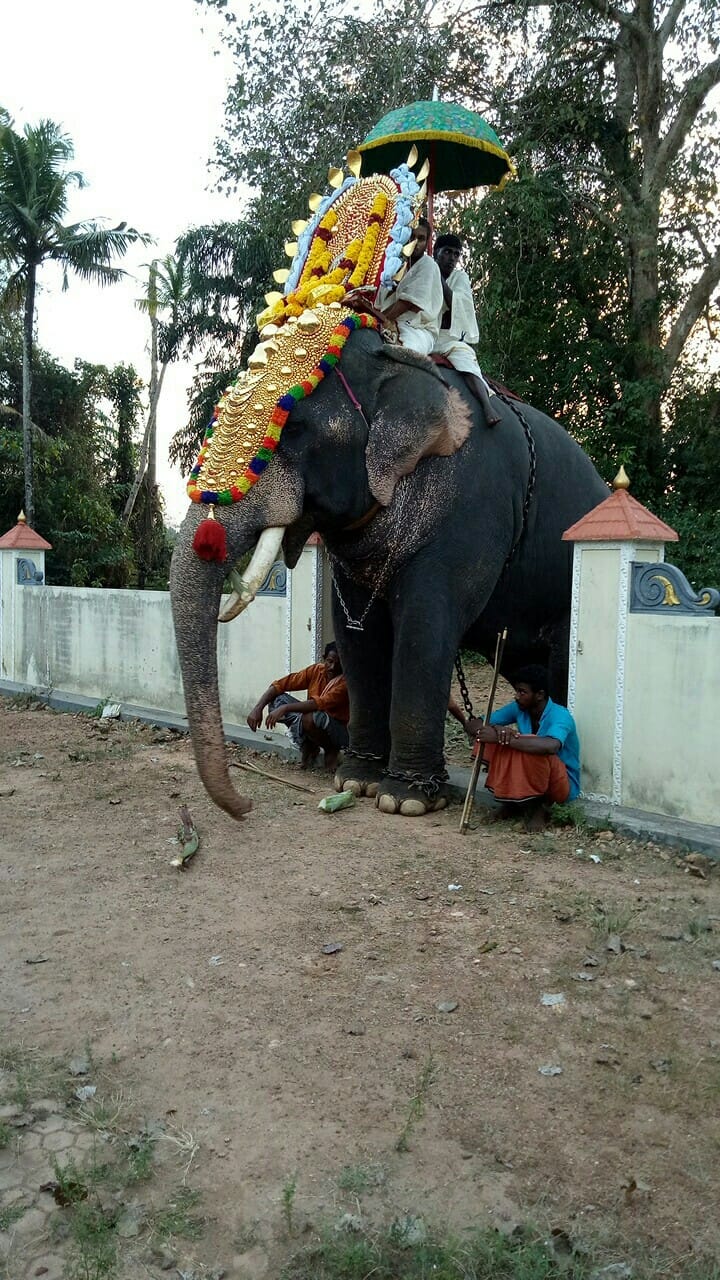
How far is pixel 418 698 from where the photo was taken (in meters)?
5.51

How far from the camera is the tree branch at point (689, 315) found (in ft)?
44.3

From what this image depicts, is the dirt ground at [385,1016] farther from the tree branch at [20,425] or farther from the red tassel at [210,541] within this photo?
the tree branch at [20,425]

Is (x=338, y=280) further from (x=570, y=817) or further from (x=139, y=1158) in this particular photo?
(x=139, y=1158)

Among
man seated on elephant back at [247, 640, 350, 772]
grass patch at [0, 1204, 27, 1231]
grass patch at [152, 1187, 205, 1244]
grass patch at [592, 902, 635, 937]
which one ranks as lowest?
grass patch at [0, 1204, 27, 1231]

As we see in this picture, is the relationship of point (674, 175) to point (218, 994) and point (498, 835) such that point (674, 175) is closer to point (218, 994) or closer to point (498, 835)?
point (498, 835)

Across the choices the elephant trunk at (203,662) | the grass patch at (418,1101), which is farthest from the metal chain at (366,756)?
the grass patch at (418,1101)

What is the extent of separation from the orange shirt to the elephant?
0.53 meters

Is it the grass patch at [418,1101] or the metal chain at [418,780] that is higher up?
the metal chain at [418,780]

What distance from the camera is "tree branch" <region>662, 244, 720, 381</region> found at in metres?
13.5

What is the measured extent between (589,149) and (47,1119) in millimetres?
13974

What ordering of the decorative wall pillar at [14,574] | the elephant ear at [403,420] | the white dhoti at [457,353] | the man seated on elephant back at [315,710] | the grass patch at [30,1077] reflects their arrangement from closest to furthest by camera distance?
the grass patch at [30,1077] → the elephant ear at [403,420] → the white dhoti at [457,353] → the man seated on elephant back at [315,710] → the decorative wall pillar at [14,574]

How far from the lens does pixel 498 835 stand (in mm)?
5359

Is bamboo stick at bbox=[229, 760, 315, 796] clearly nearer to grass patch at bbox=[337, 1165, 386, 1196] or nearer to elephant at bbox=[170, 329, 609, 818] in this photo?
elephant at bbox=[170, 329, 609, 818]

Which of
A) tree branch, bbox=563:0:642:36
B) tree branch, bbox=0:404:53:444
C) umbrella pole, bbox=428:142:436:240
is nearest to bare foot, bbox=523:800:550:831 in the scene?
umbrella pole, bbox=428:142:436:240
